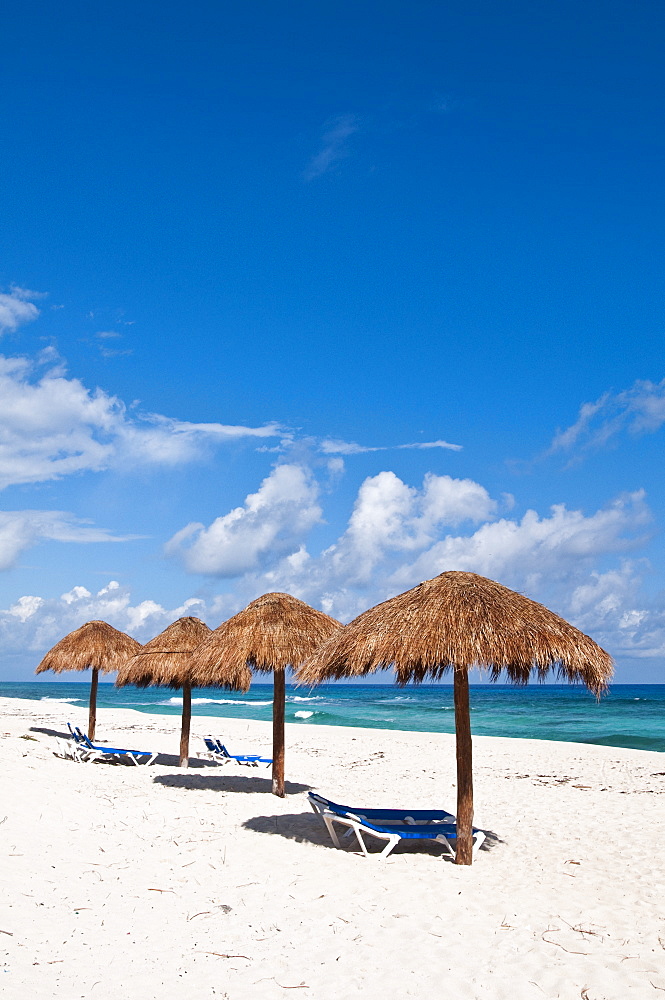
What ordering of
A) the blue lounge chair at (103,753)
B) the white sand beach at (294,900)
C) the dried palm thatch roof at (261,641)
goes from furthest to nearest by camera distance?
the blue lounge chair at (103,753) → the dried palm thatch roof at (261,641) → the white sand beach at (294,900)

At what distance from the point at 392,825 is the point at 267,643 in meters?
2.99

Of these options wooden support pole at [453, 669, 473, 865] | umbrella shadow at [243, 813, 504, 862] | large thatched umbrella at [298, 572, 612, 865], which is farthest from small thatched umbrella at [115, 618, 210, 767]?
wooden support pole at [453, 669, 473, 865]

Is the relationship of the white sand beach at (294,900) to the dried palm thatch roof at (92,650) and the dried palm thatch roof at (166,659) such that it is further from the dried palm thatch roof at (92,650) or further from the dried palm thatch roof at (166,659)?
the dried palm thatch roof at (92,650)

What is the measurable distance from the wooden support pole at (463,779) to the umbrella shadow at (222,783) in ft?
16.1

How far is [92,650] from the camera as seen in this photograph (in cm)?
1677

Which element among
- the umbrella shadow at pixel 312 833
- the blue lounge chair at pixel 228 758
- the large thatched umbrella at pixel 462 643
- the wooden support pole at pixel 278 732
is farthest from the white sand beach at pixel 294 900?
the blue lounge chair at pixel 228 758

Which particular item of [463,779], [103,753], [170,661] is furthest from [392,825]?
[103,753]

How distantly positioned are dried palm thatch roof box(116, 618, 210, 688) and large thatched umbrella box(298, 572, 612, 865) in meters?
5.84

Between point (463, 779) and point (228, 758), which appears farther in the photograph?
point (228, 758)

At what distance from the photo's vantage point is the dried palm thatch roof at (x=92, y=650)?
54.5 ft

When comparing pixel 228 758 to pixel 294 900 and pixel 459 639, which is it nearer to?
pixel 294 900

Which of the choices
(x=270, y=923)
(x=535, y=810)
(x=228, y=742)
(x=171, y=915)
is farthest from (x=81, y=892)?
(x=228, y=742)

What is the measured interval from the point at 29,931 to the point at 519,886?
4298 mm

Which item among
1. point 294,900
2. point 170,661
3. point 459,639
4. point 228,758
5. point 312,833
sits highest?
point 459,639
